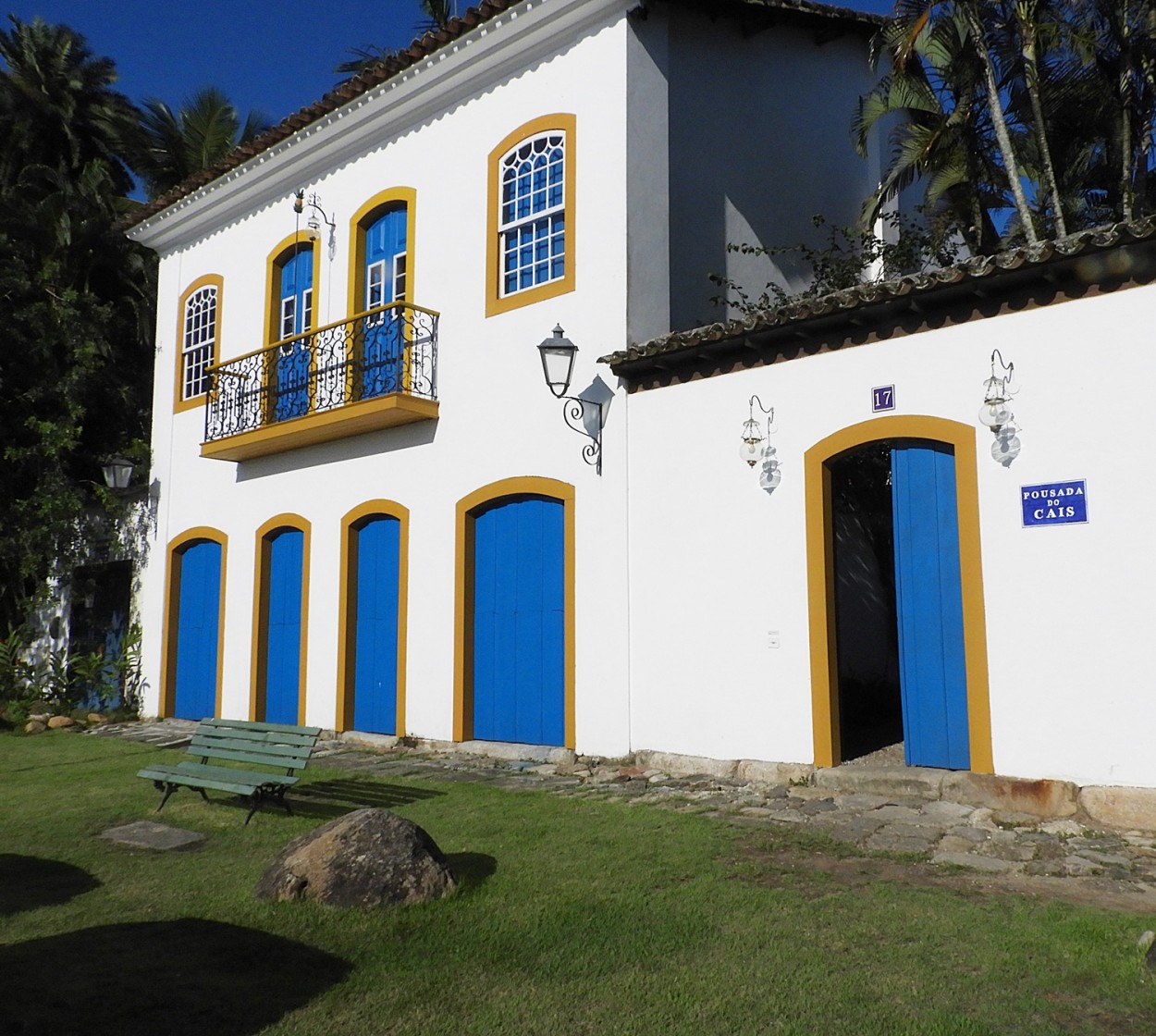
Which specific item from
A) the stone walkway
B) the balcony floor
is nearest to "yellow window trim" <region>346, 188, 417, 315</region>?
the balcony floor

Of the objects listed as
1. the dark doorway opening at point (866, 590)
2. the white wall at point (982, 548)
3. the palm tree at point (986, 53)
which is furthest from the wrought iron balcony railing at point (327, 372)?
the palm tree at point (986, 53)

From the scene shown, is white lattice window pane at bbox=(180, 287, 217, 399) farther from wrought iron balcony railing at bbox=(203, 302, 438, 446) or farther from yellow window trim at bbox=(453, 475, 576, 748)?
yellow window trim at bbox=(453, 475, 576, 748)

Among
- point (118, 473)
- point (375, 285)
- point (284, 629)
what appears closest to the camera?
point (375, 285)

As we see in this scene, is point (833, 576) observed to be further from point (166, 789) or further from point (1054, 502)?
point (166, 789)

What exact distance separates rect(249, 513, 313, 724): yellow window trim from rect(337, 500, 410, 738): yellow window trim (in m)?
0.75

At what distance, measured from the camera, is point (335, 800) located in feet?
25.3

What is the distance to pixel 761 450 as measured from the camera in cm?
828

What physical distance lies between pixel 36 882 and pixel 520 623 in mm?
5134

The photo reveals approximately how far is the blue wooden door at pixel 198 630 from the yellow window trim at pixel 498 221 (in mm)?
5656

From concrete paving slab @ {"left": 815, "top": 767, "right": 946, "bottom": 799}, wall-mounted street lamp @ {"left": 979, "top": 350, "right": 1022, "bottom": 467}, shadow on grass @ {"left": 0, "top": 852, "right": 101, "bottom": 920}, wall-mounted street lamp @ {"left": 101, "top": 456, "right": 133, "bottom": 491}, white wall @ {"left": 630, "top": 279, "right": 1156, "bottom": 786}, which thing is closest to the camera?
shadow on grass @ {"left": 0, "top": 852, "right": 101, "bottom": 920}

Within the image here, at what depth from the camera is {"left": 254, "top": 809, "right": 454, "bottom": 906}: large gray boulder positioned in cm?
479

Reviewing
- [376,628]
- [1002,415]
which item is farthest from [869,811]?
[376,628]

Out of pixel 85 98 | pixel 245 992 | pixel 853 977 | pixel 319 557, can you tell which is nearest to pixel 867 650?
pixel 319 557

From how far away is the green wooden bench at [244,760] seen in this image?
6766 mm
